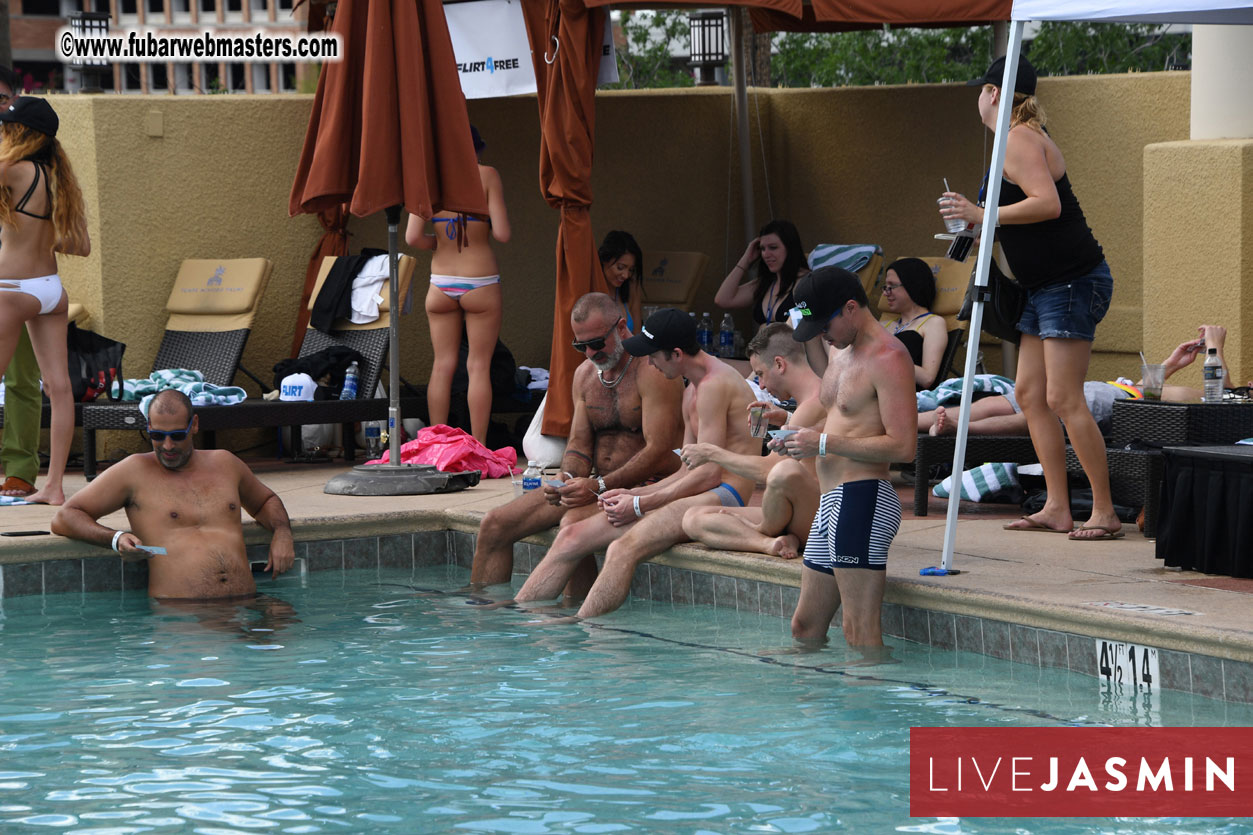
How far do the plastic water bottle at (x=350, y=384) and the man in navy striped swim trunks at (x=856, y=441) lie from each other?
490 centimetres

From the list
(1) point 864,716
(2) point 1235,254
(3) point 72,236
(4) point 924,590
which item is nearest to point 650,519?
(4) point 924,590

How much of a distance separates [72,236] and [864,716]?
483cm

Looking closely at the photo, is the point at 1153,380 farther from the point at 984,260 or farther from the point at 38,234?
the point at 38,234

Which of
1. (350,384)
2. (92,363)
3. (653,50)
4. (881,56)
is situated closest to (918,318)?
(350,384)

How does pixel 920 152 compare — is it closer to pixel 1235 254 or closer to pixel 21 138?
pixel 1235 254

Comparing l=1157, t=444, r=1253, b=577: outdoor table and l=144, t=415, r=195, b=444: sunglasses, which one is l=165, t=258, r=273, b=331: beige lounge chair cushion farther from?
l=1157, t=444, r=1253, b=577: outdoor table

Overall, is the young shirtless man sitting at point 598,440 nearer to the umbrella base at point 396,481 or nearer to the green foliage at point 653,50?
the umbrella base at point 396,481

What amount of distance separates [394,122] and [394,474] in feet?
6.06

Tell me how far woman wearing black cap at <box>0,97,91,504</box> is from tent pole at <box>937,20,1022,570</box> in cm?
438

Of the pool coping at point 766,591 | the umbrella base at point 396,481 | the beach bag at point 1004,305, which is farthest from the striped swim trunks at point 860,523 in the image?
the umbrella base at point 396,481

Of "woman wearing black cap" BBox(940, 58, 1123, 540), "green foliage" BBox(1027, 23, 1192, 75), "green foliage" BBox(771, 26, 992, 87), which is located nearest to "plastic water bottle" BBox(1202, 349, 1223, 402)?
"woman wearing black cap" BBox(940, 58, 1123, 540)

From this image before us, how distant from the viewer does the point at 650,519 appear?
684 centimetres

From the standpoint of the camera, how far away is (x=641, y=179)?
12305mm

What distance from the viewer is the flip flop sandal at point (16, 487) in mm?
8375
